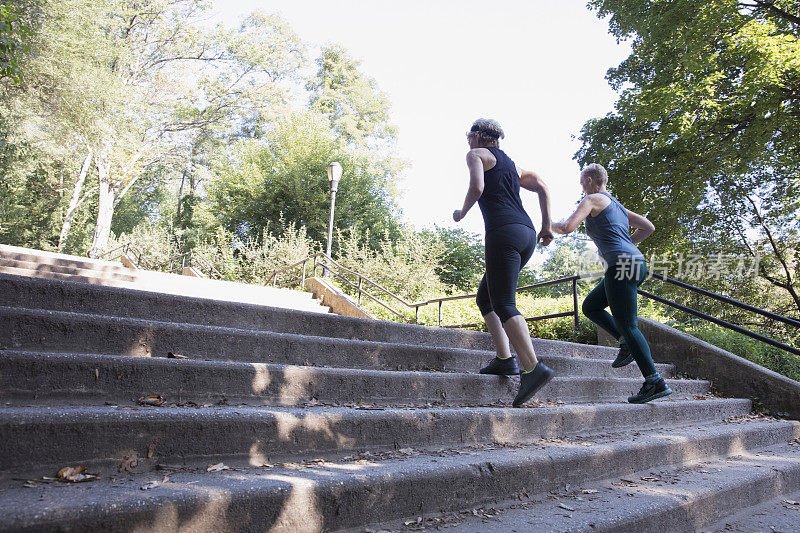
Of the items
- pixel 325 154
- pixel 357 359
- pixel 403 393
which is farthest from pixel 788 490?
pixel 325 154

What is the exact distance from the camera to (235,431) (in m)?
2.28

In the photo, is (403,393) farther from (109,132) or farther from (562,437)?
(109,132)

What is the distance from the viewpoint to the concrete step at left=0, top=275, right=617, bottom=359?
10.4ft

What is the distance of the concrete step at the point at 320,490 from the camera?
5.31 ft

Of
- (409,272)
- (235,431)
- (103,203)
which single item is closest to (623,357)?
(235,431)

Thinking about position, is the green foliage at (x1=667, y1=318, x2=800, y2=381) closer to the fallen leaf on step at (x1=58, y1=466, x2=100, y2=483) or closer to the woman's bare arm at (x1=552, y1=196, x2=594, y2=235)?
the woman's bare arm at (x1=552, y1=196, x2=594, y2=235)

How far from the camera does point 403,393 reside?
3.39m

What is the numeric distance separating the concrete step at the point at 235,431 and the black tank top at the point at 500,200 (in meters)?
1.26

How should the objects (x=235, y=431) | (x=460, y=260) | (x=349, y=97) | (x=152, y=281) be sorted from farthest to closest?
(x=349, y=97)
(x=460, y=260)
(x=152, y=281)
(x=235, y=431)

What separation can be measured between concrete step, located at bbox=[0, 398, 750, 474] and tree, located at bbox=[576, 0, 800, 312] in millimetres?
11582

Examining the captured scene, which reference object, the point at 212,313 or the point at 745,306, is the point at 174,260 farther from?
the point at 745,306

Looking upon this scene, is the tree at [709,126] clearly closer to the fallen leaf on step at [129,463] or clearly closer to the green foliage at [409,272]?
the green foliage at [409,272]

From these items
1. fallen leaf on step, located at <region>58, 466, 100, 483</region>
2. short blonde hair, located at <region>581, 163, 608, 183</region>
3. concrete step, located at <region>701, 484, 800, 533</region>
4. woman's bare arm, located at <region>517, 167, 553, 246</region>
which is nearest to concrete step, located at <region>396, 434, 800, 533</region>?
concrete step, located at <region>701, 484, 800, 533</region>

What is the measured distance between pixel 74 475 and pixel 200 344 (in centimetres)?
128
